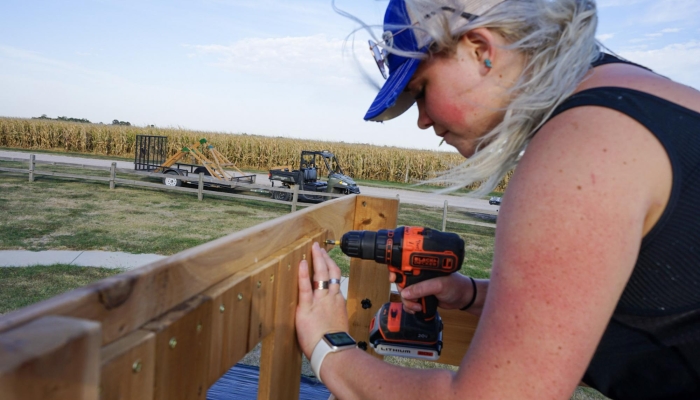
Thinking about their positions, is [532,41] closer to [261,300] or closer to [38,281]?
[261,300]

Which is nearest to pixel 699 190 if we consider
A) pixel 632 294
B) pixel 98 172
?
pixel 632 294

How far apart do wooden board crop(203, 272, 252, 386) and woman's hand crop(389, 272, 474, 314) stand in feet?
2.78

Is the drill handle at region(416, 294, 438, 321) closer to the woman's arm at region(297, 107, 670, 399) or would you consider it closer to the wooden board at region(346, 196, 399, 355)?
the wooden board at region(346, 196, 399, 355)

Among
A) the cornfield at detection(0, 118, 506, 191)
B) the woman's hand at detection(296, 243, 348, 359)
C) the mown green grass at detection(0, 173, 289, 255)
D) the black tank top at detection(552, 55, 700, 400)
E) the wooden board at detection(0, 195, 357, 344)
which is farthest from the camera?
the cornfield at detection(0, 118, 506, 191)

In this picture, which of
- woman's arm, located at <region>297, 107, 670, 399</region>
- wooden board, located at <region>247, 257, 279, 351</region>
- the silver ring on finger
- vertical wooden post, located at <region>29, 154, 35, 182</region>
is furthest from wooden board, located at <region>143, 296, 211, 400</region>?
vertical wooden post, located at <region>29, 154, 35, 182</region>

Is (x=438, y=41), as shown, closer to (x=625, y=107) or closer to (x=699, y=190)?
(x=625, y=107)

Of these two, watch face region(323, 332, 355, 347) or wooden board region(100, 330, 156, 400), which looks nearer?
wooden board region(100, 330, 156, 400)

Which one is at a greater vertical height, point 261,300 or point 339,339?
point 261,300

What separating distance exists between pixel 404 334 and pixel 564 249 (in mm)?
1339

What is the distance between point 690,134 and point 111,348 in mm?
970

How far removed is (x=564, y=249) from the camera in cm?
80

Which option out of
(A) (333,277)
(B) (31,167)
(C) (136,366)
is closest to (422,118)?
(A) (333,277)

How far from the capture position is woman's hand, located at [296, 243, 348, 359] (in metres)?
1.49

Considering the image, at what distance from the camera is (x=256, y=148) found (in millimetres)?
30688
